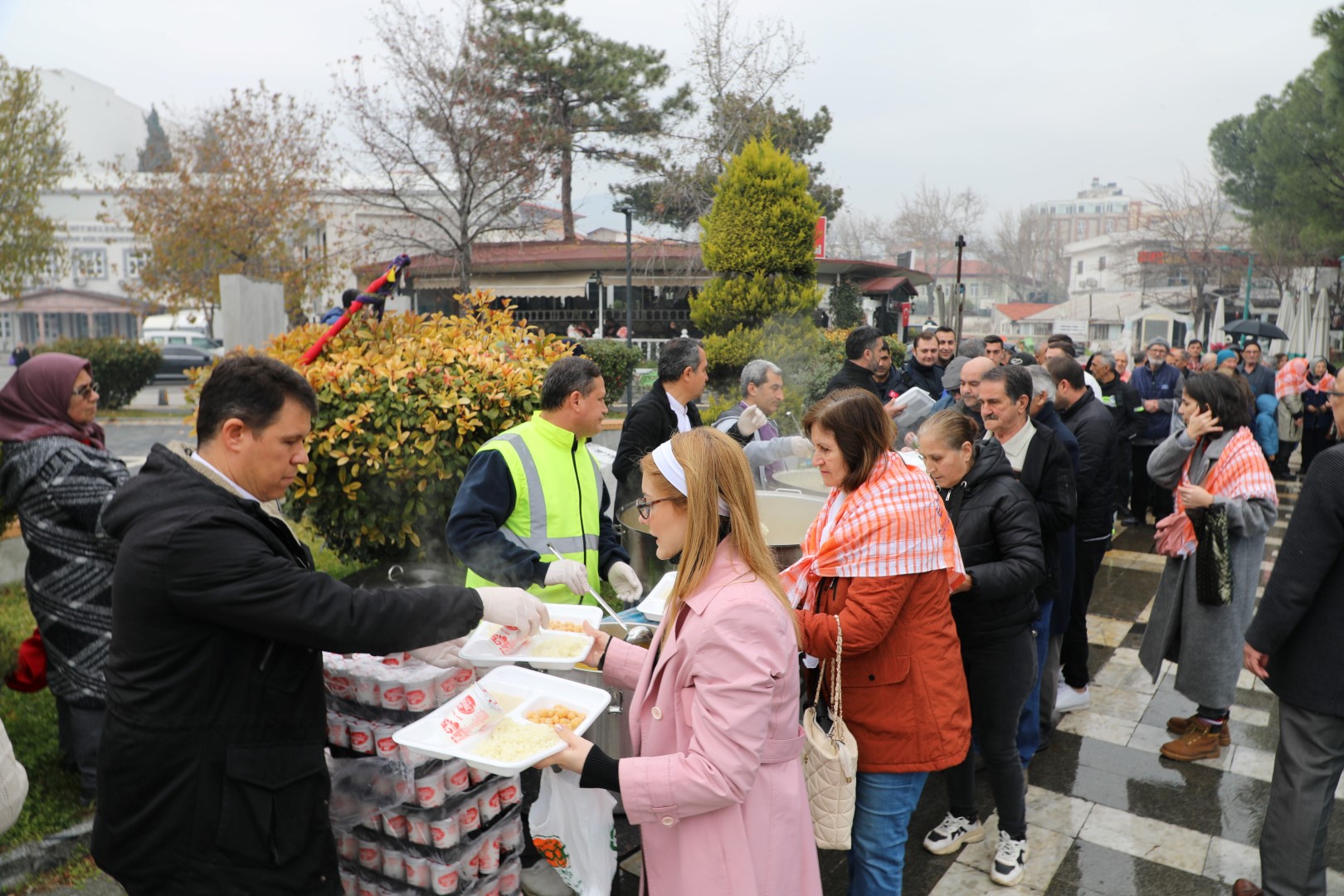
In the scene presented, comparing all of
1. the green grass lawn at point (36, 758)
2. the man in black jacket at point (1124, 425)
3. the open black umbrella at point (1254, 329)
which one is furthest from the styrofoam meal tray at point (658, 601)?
the open black umbrella at point (1254, 329)

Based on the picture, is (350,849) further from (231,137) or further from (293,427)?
(231,137)

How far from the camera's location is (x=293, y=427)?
1.93 m

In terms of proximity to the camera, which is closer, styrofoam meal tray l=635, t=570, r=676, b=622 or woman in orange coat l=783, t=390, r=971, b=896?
woman in orange coat l=783, t=390, r=971, b=896

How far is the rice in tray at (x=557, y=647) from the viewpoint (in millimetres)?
2521

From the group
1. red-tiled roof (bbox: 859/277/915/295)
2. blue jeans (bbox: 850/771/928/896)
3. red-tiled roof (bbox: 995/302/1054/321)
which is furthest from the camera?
red-tiled roof (bbox: 995/302/1054/321)

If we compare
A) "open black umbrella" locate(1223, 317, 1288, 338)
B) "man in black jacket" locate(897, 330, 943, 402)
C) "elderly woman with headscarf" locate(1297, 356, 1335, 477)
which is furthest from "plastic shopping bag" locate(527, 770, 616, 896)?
"open black umbrella" locate(1223, 317, 1288, 338)

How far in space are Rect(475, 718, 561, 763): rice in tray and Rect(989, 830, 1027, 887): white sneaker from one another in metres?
2.16

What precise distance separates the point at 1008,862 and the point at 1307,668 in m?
1.27

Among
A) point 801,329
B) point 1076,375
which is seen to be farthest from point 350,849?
point 801,329

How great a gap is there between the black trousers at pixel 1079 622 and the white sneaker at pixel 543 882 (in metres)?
3.23

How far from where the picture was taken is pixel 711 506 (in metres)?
1.97

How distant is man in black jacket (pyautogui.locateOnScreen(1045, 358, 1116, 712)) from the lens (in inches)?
194

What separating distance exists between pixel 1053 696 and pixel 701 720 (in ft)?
11.0

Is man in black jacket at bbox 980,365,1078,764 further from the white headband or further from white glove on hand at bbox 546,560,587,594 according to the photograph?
the white headband
